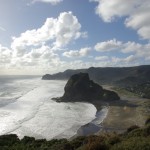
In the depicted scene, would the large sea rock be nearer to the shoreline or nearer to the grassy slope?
the shoreline

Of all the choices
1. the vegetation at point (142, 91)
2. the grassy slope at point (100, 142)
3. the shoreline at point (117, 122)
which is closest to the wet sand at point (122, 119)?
the shoreline at point (117, 122)

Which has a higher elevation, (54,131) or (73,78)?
(73,78)

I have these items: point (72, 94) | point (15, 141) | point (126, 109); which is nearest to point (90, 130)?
point (15, 141)

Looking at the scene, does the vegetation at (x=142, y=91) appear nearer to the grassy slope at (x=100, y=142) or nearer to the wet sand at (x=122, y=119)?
the wet sand at (x=122, y=119)

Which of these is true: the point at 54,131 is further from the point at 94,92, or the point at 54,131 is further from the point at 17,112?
the point at 94,92

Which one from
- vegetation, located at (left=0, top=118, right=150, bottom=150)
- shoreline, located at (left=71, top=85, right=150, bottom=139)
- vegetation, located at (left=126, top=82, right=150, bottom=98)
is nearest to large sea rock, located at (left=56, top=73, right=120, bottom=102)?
shoreline, located at (left=71, top=85, right=150, bottom=139)
